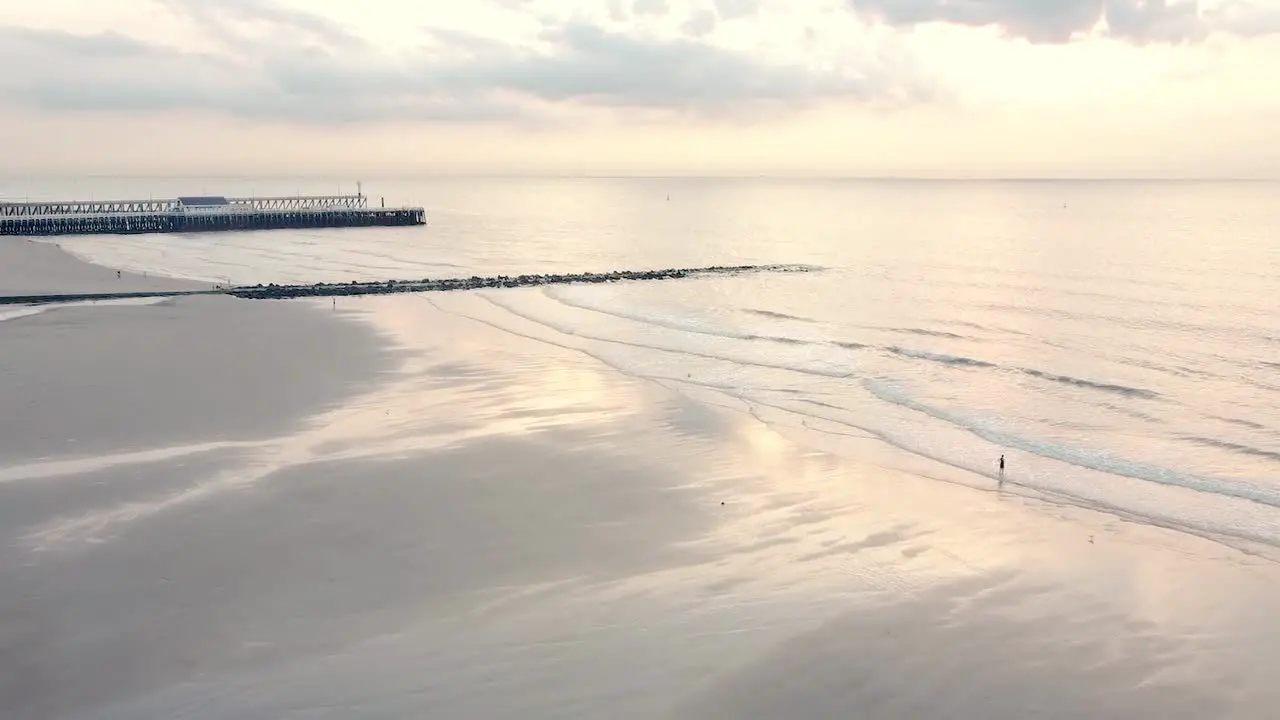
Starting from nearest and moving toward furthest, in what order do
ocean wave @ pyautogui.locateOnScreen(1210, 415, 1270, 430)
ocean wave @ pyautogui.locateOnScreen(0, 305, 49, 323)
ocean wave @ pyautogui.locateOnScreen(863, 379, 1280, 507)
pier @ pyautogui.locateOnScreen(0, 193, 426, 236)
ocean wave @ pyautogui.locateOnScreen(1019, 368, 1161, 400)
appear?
ocean wave @ pyautogui.locateOnScreen(863, 379, 1280, 507)
ocean wave @ pyautogui.locateOnScreen(1210, 415, 1270, 430)
ocean wave @ pyautogui.locateOnScreen(1019, 368, 1161, 400)
ocean wave @ pyautogui.locateOnScreen(0, 305, 49, 323)
pier @ pyautogui.locateOnScreen(0, 193, 426, 236)

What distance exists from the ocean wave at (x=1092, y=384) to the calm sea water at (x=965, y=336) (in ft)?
0.29

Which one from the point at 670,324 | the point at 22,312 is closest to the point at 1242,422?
the point at 670,324

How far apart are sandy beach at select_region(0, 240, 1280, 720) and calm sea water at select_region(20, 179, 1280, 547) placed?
2.66 metres

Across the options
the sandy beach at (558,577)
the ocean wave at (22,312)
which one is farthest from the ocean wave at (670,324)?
the ocean wave at (22,312)

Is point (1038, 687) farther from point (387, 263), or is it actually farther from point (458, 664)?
point (387, 263)

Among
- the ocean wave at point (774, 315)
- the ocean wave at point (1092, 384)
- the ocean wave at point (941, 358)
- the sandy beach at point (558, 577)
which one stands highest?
the ocean wave at point (774, 315)

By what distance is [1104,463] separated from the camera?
1919cm

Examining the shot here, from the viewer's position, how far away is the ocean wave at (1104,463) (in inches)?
681

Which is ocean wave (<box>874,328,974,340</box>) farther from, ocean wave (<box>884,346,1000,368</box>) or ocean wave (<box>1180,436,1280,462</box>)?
ocean wave (<box>1180,436,1280,462</box>)

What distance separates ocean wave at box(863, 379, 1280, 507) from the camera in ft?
56.7

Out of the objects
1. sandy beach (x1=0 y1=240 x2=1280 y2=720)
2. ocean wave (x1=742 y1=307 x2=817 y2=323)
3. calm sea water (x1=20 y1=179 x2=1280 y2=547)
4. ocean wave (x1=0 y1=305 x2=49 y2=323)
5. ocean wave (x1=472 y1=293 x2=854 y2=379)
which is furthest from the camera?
ocean wave (x1=742 y1=307 x2=817 y2=323)

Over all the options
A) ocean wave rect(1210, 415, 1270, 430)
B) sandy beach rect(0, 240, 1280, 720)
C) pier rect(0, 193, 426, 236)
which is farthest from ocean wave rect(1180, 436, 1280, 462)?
pier rect(0, 193, 426, 236)

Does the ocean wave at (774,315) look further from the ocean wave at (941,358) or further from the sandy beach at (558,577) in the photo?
the sandy beach at (558,577)

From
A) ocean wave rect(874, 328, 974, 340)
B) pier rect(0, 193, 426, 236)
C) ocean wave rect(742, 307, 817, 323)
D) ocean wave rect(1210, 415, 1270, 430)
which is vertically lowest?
ocean wave rect(1210, 415, 1270, 430)
